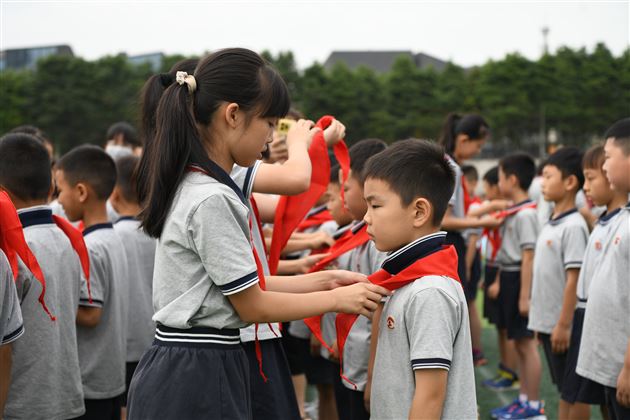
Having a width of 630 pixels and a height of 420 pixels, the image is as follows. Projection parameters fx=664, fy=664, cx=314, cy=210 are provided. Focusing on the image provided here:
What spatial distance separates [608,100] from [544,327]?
42.0 m

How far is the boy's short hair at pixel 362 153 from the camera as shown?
10.8 feet

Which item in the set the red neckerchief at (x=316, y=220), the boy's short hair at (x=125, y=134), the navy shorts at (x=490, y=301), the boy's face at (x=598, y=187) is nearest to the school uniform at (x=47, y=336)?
the red neckerchief at (x=316, y=220)

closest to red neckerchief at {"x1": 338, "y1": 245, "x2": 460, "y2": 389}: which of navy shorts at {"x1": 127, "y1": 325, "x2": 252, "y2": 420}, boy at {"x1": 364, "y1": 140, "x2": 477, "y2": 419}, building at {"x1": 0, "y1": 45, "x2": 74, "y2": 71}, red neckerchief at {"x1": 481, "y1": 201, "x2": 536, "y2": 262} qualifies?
boy at {"x1": 364, "y1": 140, "x2": 477, "y2": 419}

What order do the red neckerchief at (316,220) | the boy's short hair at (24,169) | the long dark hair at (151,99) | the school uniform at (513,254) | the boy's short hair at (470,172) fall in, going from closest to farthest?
the long dark hair at (151,99), the boy's short hair at (24,169), the red neckerchief at (316,220), the school uniform at (513,254), the boy's short hair at (470,172)

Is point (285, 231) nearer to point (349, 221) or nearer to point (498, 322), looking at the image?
point (349, 221)

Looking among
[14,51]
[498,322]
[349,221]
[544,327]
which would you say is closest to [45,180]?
[349,221]

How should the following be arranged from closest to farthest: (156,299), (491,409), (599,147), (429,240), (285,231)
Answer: (156,299), (429,240), (285,231), (599,147), (491,409)

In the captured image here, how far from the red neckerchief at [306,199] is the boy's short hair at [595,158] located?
60.8 inches

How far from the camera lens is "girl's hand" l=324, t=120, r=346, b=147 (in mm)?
2740

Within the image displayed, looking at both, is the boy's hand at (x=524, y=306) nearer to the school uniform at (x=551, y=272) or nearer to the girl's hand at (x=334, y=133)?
the school uniform at (x=551, y=272)

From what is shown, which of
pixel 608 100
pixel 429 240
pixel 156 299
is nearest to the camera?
pixel 156 299

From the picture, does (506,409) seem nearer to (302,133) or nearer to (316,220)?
(316,220)

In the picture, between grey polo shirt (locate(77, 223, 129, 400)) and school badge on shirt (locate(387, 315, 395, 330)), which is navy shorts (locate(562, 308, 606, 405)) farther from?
grey polo shirt (locate(77, 223, 129, 400))

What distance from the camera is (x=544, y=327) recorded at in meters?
4.25
